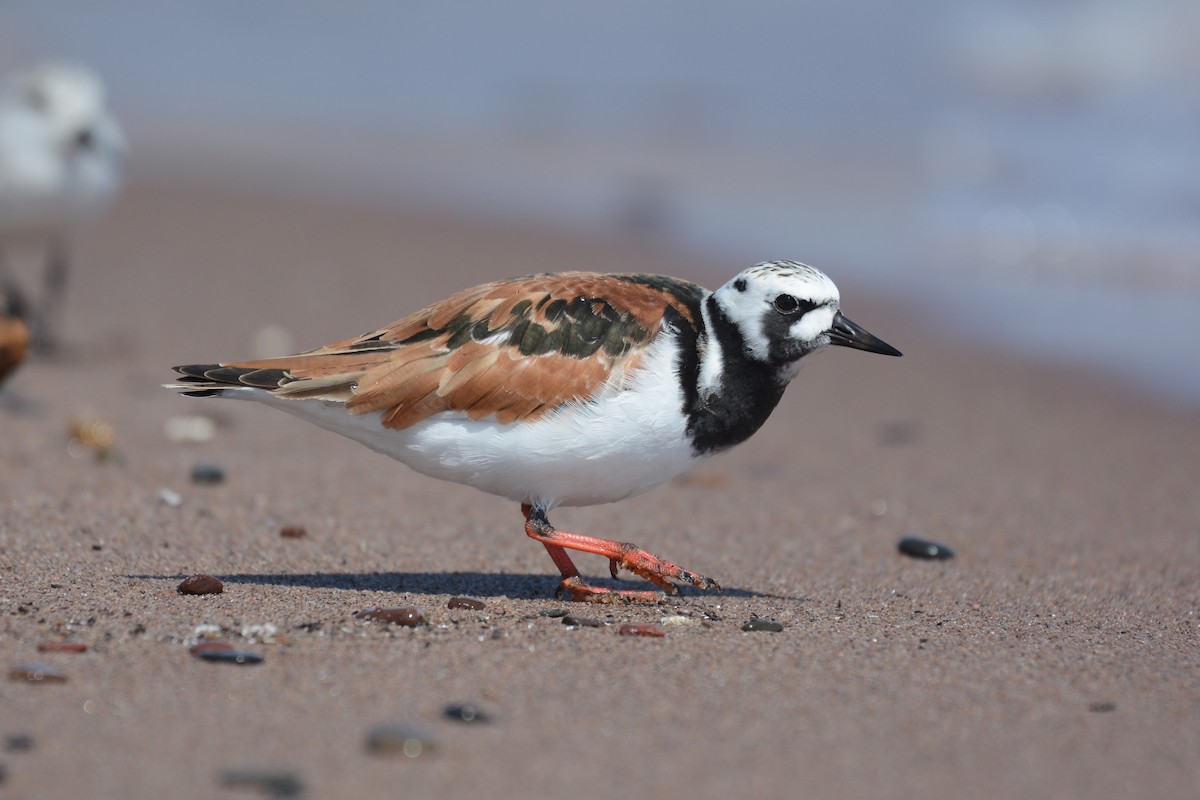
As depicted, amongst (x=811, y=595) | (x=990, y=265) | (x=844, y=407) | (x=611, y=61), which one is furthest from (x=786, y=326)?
(x=611, y=61)

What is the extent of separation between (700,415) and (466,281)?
618cm

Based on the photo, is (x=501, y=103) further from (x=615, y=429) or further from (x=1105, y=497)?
(x=615, y=429)

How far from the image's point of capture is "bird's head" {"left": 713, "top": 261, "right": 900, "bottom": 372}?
4.40 meters

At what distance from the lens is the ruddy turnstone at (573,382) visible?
4.30m

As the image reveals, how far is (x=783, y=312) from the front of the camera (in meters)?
4.42

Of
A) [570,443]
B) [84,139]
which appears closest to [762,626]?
[570,443]

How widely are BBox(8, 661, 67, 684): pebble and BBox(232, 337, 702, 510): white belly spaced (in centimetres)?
128

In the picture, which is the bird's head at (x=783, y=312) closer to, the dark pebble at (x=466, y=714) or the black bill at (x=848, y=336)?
the black bill at (x=848, y=336)

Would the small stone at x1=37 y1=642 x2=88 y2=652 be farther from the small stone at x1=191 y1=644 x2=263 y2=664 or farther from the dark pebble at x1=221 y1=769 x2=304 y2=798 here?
the dark pebble at x1=221 y1=769 x2=304 y2=798

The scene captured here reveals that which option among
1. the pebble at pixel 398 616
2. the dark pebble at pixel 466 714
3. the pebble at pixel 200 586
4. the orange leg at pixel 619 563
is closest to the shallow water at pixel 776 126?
the orange leg at pixel 619 563

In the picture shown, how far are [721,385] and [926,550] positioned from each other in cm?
146

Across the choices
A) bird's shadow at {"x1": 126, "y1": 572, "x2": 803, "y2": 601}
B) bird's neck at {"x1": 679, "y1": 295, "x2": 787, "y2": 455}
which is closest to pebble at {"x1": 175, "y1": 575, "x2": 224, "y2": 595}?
bird's shadow at {"x1": 126, "y1": 572, "x2": 803, "y2": 601}

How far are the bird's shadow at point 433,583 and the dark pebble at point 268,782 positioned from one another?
1.64 meters

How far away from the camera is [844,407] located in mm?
8039
